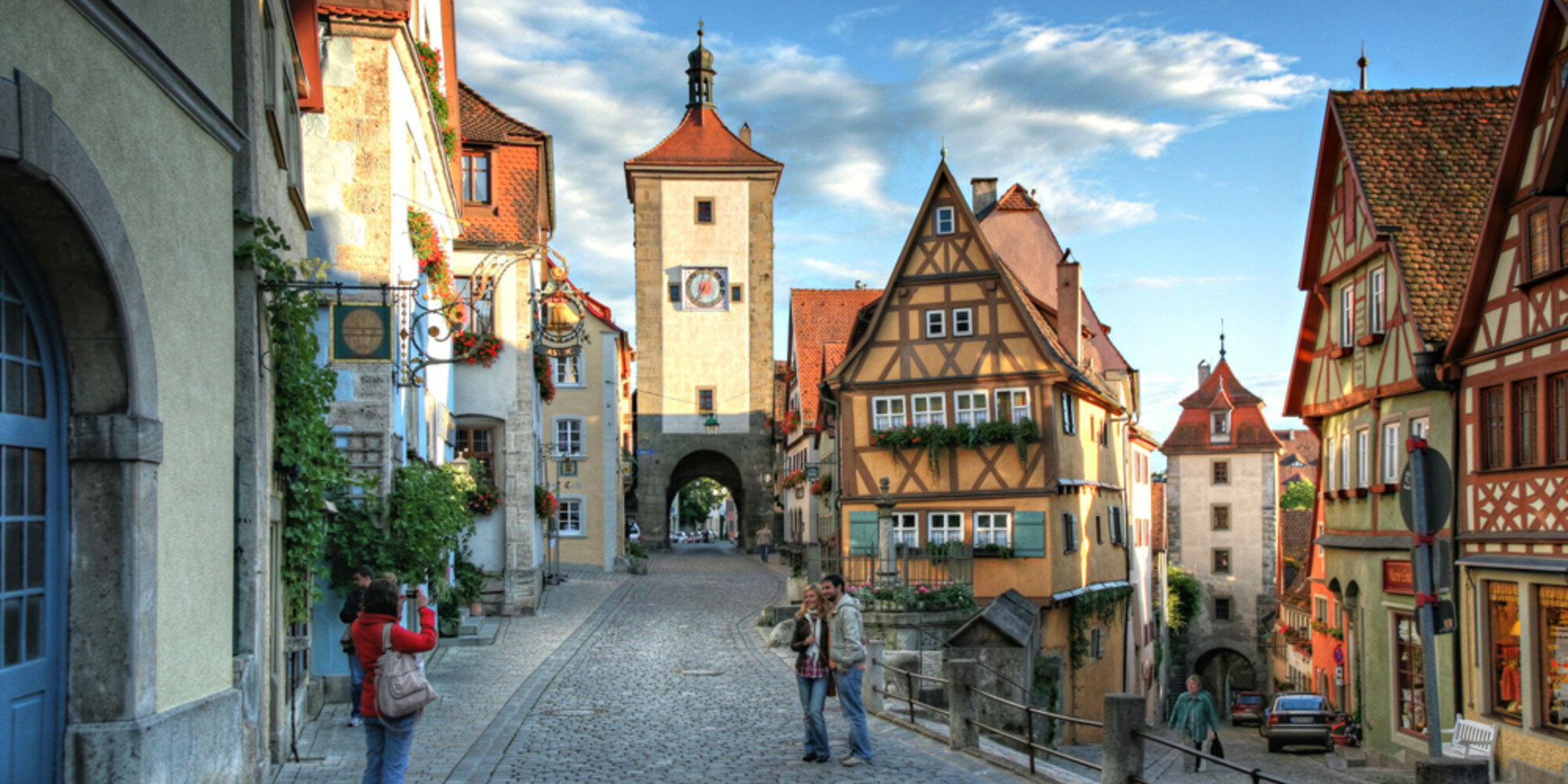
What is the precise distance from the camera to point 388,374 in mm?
16516

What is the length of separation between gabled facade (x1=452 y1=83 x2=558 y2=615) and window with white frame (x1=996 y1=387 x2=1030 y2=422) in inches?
349

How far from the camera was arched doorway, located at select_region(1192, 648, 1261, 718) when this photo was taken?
56031mm

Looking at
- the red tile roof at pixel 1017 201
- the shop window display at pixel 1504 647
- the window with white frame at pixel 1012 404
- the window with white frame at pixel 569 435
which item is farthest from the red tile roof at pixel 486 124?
the shop window display at pixel 1504 647

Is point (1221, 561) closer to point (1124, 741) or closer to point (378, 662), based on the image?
point (1124, 741)

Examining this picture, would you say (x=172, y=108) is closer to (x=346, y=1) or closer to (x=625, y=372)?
(x=346, y=1)

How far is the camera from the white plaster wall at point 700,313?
180 feet

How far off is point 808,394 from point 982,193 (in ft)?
37.4

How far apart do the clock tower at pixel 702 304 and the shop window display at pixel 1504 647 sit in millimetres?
39483

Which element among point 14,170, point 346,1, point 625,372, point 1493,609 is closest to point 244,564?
point 14,170

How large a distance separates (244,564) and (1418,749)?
1616cm

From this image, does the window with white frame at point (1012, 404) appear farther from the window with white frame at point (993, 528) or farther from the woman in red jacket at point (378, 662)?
the woman in red jacket at point (378, 662)

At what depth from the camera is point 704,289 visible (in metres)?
54.9

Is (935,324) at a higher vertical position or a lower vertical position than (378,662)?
higher

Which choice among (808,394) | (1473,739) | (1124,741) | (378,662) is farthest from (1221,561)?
(378,662)
